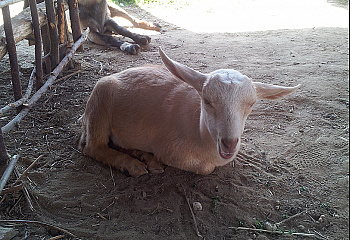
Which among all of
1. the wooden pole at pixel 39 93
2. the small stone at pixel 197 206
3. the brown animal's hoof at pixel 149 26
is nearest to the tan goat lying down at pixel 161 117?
the small stone at pixel 197 206

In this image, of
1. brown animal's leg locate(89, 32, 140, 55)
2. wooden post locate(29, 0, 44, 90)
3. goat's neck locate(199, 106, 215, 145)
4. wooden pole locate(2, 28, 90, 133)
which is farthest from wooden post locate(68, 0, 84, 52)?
goat's neck locate(199, 106, 215, 145)

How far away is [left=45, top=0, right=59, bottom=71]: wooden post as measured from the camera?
451 cm

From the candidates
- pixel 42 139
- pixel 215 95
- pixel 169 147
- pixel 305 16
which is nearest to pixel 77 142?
pixel 42 139

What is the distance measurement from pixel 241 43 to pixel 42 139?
5247 millimetres

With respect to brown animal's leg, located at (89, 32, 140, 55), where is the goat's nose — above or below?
above

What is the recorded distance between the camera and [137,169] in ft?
11.1

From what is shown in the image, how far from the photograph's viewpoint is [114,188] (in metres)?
3.18

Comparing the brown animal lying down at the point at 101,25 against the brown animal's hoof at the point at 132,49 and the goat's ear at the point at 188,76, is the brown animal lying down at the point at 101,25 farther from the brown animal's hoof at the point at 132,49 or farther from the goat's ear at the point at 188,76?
the goat's ear at the point at 188,76

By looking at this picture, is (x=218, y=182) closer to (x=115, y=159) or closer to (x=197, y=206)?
(x=197, y=206)

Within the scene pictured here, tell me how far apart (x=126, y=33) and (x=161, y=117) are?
16.3 ft

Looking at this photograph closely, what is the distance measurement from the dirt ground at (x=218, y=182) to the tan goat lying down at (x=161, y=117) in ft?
0.59

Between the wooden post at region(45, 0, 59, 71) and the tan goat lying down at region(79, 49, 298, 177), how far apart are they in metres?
1.69

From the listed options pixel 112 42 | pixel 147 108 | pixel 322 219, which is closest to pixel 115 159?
pixel 147 108

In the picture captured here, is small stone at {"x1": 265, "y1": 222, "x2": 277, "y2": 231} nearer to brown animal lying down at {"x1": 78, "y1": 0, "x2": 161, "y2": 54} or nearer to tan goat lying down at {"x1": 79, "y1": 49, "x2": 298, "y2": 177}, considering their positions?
tan goat lying down at {"x1": 79, "y1": 49, "x2": 298, "y2": 177}
